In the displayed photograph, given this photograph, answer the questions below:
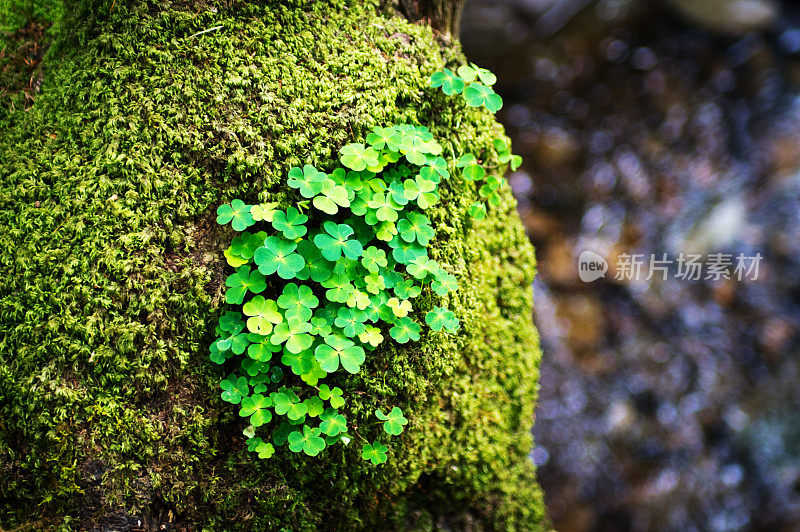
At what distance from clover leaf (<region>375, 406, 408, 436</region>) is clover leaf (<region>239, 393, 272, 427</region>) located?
34 cm

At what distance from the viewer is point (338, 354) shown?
4.79 ft

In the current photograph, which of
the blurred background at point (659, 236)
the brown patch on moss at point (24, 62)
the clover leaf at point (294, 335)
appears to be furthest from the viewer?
the blurred background at point (659, 236)

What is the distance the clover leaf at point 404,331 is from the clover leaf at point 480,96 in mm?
810

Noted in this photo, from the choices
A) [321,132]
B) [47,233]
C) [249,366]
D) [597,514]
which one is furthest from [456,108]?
[597,514]

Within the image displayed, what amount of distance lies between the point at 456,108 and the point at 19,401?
170 cm

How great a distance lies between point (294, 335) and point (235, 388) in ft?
0.88

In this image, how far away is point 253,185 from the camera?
157 cm

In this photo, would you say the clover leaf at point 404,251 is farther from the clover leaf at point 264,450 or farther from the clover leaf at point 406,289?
the clover leaf at point 264,450

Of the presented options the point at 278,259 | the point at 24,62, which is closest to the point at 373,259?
the point at 278,259

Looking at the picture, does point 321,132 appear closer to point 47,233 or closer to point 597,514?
point 47,233

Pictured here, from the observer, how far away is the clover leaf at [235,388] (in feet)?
4.90

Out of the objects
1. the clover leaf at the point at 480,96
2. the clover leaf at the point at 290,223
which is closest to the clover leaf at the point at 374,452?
the clover leaf at the point at 290,223

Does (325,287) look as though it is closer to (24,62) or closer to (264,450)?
(264,450)

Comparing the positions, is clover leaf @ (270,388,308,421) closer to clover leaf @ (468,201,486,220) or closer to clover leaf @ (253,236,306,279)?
clover leaf @ (253,236,306,279)
